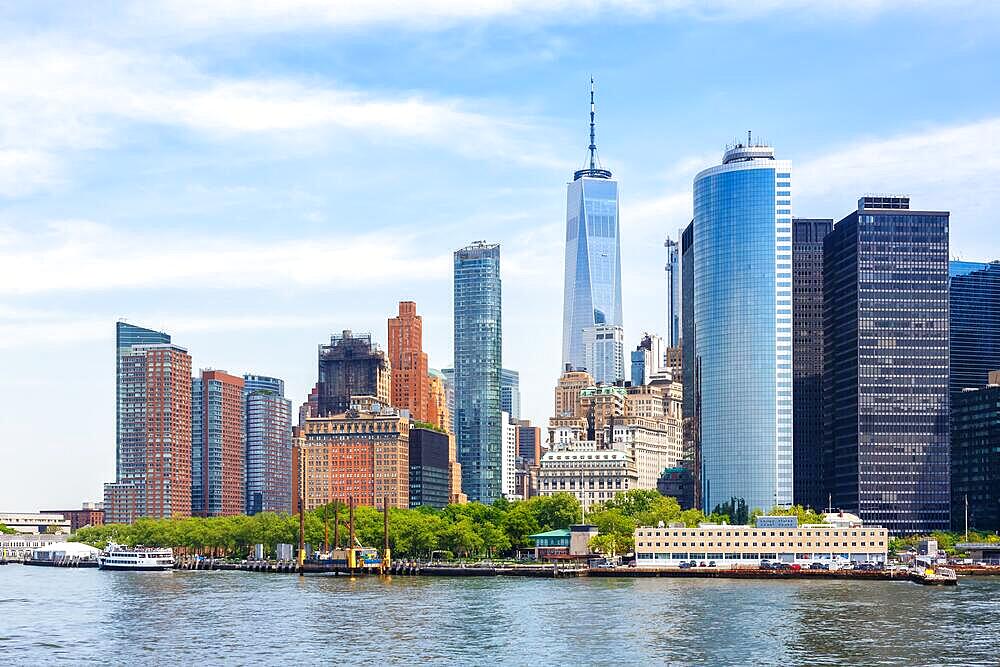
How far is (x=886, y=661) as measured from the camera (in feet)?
419

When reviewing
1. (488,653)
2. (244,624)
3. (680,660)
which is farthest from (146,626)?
(680,660)

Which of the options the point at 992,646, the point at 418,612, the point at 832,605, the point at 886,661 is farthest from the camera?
the point at 832,605

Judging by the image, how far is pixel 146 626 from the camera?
162m

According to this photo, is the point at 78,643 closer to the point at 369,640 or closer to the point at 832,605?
the point at 369,640

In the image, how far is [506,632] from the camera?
502 feet

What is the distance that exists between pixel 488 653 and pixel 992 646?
4699 centimetres

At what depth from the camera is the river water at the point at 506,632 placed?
131125 mm

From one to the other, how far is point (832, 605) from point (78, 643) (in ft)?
311

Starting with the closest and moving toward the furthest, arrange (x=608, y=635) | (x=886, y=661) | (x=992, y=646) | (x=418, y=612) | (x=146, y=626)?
(x=886, y=661)
(x=992, y=646)
(x=608, y=635)
(x=146, y=626)
(x=418, y=612)

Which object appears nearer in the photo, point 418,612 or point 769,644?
point 769,644

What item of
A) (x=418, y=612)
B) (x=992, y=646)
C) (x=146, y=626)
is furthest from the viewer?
(x=418, y=612)

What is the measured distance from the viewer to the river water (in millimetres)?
131125

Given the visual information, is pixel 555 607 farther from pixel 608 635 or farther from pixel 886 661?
pixel 886 661

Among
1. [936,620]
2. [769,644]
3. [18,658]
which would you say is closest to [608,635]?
[769,644]
